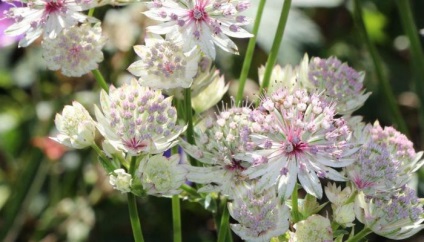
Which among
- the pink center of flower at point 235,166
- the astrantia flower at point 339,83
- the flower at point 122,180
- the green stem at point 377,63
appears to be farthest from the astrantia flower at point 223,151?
the green stem at point 377,63

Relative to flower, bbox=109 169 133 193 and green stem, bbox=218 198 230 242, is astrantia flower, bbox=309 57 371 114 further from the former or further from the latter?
flower, bbox=109 169 133 193

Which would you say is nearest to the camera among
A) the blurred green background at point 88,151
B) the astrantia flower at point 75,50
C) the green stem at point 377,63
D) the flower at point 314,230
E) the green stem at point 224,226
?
the flower at point 314,230

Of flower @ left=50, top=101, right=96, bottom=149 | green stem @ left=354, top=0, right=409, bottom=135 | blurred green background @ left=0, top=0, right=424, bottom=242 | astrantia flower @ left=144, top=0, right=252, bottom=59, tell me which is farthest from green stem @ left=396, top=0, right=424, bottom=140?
flower @ left=50, top=101, right=96, bottom=149

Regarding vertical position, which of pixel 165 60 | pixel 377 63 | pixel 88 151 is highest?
pixel 165 60

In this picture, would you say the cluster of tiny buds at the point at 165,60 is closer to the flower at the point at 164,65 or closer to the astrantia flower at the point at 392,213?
the flower at the point at 164,65

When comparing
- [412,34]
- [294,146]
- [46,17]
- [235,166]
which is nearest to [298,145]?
[294,146]

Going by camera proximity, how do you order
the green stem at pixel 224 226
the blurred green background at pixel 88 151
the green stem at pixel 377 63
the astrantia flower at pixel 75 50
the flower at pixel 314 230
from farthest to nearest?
the blurred green background at pixel 88 151, the green stem at pixel 377 63, the astrantia flower at pixel 75 50, the green stem at pixel 224 226, the flower at pixel 314 230

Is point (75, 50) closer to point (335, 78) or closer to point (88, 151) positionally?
point (335, 78)
